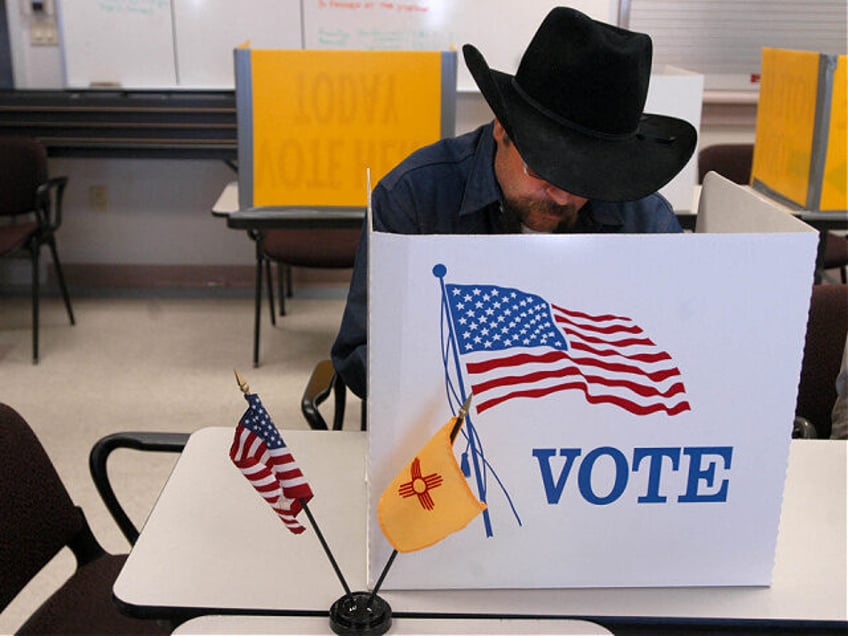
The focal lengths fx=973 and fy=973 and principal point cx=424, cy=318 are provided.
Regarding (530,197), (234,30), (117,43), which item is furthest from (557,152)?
(117,43)

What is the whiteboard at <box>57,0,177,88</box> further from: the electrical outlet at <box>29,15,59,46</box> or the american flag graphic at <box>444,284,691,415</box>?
the american flag graphic at <box>444,284,691,415</box>

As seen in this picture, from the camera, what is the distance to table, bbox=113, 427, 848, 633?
106cm

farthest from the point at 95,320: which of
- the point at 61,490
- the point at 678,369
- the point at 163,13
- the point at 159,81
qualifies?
the point at 678,369

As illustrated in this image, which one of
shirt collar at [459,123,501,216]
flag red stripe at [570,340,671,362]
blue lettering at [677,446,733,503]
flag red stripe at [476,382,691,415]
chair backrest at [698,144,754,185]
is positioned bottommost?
chair backrest at [698,144,754,185]

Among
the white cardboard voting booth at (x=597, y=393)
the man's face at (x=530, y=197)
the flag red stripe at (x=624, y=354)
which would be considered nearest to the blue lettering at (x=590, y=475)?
the white cardboard voting booth at (x=597, y=393)

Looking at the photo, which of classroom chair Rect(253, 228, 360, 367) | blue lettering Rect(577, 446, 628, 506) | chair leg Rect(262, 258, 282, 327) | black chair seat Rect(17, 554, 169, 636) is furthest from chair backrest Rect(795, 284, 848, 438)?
chair leg Rect(262, 258, 282, 327)

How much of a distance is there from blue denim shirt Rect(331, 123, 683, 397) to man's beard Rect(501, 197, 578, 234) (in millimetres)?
43

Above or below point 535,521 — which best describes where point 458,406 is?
above

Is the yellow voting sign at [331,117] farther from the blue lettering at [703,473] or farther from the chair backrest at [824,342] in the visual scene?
the blue lettering at [703,473]

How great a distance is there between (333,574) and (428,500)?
220mm

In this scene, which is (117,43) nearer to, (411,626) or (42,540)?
(42,540)

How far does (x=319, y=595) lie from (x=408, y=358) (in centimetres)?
31

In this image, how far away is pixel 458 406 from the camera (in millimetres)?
976

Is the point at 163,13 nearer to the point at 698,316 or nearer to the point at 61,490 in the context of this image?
the point at 61,490
